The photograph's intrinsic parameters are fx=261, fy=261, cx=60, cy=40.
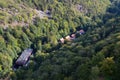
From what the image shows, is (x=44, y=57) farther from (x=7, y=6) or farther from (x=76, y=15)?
(x=76, y=15)

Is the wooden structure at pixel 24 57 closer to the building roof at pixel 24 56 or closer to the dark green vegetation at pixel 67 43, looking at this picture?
the building roof at pixel 24 56

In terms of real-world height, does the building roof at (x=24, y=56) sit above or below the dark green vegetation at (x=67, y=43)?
below

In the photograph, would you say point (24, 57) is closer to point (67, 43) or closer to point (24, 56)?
point (24, 56)

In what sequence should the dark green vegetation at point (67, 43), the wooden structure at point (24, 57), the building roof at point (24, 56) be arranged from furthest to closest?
1. the building roof at point (24, 56)
2. the wooden structure at point (24, 57)
3. the dark green vegetation at point (67, 43)

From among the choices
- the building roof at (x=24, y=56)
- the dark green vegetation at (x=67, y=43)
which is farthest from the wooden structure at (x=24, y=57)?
the dark green vegetation at (x=67, y=43)

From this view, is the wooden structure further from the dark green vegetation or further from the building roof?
the dark green vegetation

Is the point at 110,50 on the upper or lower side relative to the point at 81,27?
upper

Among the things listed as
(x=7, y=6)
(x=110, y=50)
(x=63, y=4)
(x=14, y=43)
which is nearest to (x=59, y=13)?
(x=63, y=4)

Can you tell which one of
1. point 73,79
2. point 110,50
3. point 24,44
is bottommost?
point 24,44
